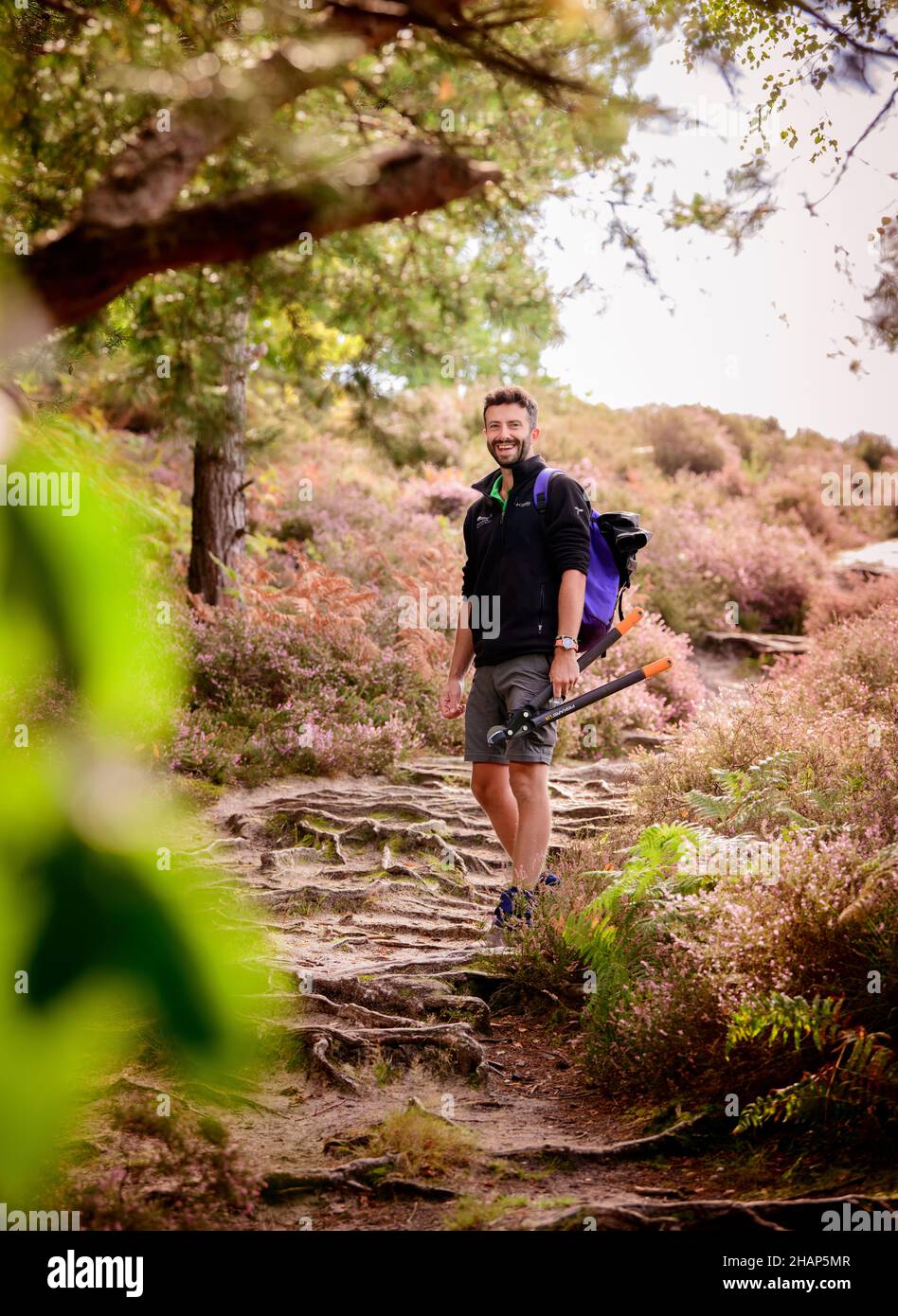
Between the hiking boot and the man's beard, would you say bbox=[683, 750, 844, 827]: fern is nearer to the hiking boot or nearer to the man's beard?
the hiking boot

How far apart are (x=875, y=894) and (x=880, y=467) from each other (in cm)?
2013

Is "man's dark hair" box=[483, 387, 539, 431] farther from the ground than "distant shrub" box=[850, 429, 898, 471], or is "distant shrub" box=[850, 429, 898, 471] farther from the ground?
"distant shrub" box=[850, 429, 898, 471]

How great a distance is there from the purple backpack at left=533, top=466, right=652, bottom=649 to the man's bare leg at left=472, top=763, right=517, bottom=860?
77 cm

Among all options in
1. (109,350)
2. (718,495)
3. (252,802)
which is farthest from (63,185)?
(718,495)

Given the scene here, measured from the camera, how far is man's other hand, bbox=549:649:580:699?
192 inches

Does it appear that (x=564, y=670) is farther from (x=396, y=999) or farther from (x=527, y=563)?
(x=396, y=999)

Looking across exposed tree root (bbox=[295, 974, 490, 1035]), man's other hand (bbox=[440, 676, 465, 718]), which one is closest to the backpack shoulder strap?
man's other hand (bbox=[440, 676, 465, 718])

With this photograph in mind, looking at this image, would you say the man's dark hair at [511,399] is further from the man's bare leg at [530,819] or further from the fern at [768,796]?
the fern at [768,796]

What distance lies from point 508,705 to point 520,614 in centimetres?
45

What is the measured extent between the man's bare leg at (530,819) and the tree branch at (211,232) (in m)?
3.20

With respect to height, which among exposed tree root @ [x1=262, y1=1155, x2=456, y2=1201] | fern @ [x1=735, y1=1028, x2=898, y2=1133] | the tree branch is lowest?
exposed tree root @ [x1=262, y1=1155, x2=456, y2=1201]

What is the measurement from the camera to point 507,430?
5.09m

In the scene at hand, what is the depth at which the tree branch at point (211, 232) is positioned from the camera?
2031 mm
